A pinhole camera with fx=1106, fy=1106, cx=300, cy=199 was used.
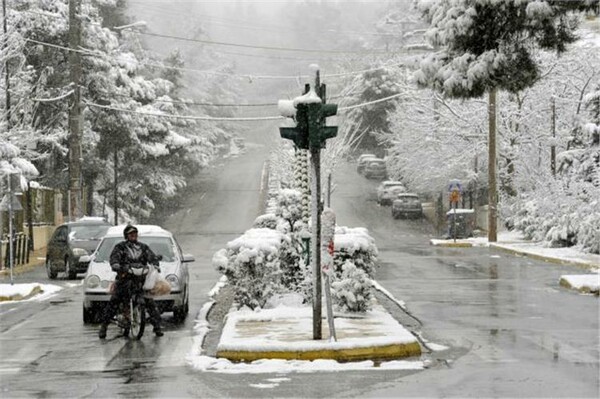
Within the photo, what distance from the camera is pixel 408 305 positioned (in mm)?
20344

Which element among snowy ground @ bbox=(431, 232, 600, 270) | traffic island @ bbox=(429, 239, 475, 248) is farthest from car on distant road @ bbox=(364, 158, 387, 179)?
traffic island @ bbox=(429, 239, 475, 248)

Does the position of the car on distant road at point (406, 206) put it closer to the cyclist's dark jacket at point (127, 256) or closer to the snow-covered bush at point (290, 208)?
the snow-covered bush at point (290, 208)

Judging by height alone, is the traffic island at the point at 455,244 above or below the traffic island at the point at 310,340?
below

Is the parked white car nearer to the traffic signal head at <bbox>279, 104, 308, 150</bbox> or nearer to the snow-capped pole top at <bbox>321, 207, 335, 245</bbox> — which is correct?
the snow-capped pole top at <bbox>321, 207, 335, 245</bbox>

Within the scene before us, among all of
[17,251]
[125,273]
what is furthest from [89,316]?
[17,251]

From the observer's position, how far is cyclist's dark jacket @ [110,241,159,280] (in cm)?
1583

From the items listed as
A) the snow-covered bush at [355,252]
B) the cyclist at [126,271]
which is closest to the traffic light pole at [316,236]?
the cyclist at [126,271]

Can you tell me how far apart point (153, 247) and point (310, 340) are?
603 centimetres

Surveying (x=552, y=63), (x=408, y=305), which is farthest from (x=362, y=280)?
(x=552, y=63)

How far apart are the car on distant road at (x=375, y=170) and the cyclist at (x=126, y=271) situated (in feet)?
229

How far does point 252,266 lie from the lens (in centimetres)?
1762

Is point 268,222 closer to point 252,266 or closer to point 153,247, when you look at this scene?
point 153,247

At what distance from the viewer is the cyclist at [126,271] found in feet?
51.9

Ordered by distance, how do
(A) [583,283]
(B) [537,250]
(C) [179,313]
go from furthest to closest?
(B) [537,250]
(A) [583,283]
(C) [179,313]
